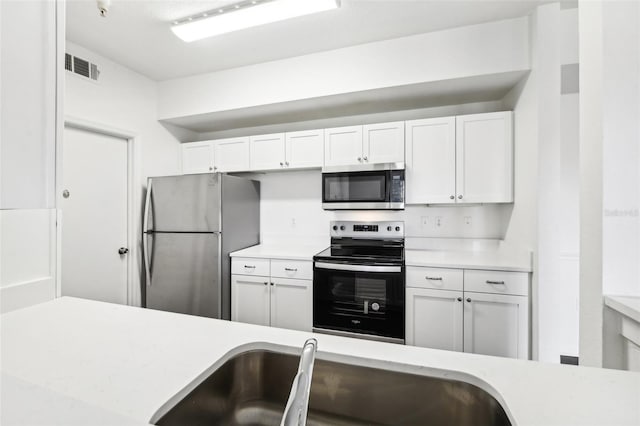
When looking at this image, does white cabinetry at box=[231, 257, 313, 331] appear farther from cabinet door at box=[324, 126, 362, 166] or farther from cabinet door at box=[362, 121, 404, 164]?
cabinet door at box=[362, 121, 404, 164]

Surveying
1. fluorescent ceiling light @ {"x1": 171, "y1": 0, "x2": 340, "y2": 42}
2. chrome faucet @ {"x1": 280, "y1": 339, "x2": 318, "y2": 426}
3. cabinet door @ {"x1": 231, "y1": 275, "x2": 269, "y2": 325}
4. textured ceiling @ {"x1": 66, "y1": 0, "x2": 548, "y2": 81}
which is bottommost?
cabinet door @ {"x1": 231, "y1": 275, "x2": 269, "y2": 325}

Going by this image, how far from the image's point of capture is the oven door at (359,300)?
2.12 meters

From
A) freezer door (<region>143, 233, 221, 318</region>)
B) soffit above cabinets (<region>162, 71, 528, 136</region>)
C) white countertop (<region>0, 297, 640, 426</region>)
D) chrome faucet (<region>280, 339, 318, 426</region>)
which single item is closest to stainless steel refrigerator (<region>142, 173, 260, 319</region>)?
freezer door (<region>143, 233, 221, 318</region>)

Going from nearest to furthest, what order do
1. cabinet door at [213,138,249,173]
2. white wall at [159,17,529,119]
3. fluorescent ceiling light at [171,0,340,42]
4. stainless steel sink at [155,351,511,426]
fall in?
stainless steel sink at [155,351,511,426] < fluorescent ceiling light at [171,0,340,42] < white wall at [159,17,529,119] < cabinet door at [213,138,249,173]

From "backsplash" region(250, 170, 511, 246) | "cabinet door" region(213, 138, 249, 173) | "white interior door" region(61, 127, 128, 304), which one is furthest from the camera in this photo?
"cabinet door" region(213, 138, 249, 173)

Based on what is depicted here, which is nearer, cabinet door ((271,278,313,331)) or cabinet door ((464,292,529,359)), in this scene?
cabinet door ((464,292,529,359))

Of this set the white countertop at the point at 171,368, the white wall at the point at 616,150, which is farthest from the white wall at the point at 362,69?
the white countertop at the point at 171,368

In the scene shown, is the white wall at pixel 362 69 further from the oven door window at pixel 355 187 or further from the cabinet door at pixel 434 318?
the cabinet door at pixel 434 318

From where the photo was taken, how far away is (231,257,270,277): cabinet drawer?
8.26 ft

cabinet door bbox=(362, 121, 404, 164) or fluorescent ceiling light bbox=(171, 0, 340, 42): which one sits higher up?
fluorescent ceiling light bbox=(171, 0, 340, 42)

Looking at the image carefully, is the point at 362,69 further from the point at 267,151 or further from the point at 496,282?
the point at 496,282

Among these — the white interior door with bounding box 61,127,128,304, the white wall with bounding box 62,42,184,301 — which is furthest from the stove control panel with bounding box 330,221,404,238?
the white interior door with bounding box 61,127,128,304

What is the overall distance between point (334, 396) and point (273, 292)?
5.78 feet

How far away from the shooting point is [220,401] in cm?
75
